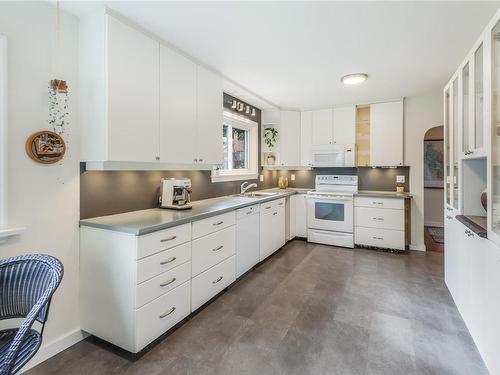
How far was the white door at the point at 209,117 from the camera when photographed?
2816mm

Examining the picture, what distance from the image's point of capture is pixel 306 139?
196 inches

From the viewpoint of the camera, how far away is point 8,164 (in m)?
1.67

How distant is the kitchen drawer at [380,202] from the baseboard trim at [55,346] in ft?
12.7

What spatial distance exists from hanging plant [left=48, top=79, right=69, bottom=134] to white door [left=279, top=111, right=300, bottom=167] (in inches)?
139

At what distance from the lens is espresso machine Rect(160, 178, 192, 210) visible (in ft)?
8.65

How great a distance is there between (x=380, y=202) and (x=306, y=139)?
→ 1681 millimetres

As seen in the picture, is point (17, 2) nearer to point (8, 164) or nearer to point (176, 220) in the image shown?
point (8, 164)

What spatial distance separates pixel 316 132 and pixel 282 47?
258cm

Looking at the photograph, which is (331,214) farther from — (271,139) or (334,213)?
(271,139)

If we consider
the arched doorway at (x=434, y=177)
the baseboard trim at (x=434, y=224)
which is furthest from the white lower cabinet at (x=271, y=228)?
the baseboard trim at (x=434, y=224)

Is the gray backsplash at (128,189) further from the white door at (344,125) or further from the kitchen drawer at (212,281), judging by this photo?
→ the white door at (344,125)

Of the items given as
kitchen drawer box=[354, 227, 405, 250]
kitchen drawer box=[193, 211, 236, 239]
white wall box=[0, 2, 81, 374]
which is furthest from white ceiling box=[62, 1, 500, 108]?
kitchen drawer box=[354, 227, 405, 250]

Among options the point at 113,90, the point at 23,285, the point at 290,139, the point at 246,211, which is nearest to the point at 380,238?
the point at 290,139

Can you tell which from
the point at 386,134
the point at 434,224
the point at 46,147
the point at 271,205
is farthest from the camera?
the point at 434,224
